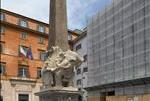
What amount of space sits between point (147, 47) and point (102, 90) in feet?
60.5

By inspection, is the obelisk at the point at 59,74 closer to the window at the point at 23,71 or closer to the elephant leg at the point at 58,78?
the elephant leg at the point at 58,78

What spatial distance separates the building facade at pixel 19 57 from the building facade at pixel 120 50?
8.27 meters

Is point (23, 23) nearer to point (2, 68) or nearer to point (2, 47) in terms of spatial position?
point (2, 47)

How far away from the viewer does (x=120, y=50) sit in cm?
5144

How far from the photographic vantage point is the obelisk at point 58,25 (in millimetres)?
16828

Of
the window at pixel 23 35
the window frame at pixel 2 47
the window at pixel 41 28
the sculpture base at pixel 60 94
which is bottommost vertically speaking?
the sculpture base at pixel 60 94

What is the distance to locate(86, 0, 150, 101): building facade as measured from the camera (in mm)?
45178

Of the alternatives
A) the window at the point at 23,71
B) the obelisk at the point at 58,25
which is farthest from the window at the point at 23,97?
the obelisk at the point at 58,25

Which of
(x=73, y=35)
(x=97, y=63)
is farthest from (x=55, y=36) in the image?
(x=73, y=35)

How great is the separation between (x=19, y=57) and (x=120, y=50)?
14.2 m

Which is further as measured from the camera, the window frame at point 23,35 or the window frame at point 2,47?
the window frame at point 23,35

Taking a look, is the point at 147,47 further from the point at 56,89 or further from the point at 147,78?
the point at 56,89

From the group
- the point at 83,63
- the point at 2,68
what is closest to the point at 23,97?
the point at 2,68

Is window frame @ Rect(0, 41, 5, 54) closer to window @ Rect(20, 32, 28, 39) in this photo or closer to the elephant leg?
window @ Rect(20, 32, 28, 39)
